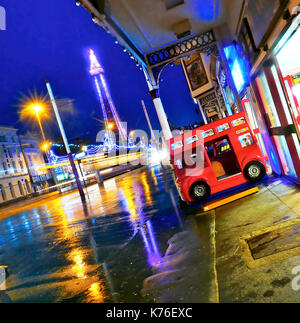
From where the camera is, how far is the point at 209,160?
6.91m

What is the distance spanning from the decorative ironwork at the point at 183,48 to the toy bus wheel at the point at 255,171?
5.93 m

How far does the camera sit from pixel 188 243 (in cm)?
477

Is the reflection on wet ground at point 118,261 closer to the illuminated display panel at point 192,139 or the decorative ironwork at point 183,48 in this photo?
the illuminated display panel at point 192,139

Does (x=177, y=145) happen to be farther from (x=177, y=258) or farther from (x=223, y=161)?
(x=177, y=258)

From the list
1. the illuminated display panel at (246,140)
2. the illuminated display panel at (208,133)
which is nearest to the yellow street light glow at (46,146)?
the illuminated display panel at (208,133)

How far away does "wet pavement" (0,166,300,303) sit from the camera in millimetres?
3062

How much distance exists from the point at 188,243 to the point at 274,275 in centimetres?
202

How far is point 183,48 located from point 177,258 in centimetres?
916

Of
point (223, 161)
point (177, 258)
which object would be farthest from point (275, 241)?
point (223, 161)

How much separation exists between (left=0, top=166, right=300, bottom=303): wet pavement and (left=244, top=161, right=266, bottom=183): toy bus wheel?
1.23 feet

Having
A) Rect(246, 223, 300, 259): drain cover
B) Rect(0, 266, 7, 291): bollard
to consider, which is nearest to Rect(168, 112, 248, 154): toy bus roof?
Rect(246, 223, 300, 259): drain cover
